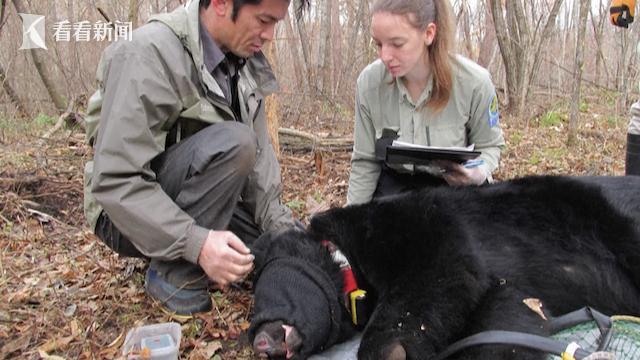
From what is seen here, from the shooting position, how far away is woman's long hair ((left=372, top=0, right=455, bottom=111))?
2783 mm

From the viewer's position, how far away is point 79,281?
2.84 meters

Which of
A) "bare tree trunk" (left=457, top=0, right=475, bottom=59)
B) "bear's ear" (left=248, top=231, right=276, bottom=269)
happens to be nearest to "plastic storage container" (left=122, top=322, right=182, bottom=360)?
"bear's ear" (left=248, top=231, right=276, bottom=269)

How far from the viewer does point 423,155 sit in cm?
260

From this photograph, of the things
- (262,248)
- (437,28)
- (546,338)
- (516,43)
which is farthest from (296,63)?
(546,338)

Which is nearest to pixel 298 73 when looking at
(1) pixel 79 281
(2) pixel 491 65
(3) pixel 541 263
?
(2) pixel 491 65

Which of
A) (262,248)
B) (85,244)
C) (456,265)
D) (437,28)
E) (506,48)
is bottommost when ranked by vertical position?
(85,244)

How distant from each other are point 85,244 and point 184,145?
4.95 ft

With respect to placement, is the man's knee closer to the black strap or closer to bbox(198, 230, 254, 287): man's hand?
bbox(198, 230, 254, 287): man's hand

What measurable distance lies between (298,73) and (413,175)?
5.98 meters

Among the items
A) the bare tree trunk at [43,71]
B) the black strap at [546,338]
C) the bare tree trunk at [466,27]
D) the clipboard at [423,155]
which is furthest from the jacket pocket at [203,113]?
the bare tree trunk at [466,27]

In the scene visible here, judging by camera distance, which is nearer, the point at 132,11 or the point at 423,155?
the point at 423,155

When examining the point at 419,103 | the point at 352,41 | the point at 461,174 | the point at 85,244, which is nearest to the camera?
the point at 461,174

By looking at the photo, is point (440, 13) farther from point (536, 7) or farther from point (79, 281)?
point (536, 7)

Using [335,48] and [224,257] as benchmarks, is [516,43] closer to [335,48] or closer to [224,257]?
[335,48]
